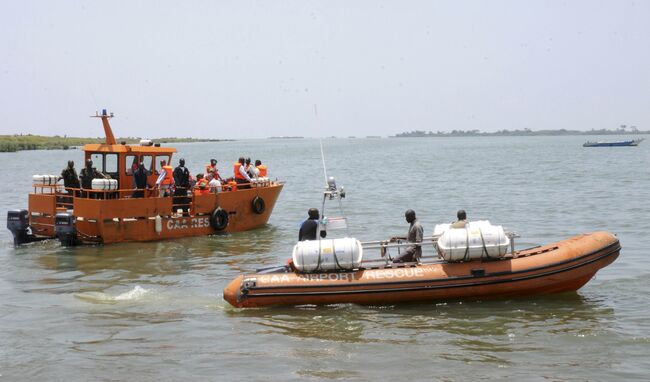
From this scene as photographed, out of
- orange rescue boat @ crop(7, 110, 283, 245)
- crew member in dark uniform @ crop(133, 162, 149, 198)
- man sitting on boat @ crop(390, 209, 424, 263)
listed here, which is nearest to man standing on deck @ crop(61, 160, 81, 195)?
orange rescue boat @ crop(7, 110, 283, 245)

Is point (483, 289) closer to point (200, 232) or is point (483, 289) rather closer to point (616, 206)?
point (200, 232)

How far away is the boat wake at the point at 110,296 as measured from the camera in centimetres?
1279

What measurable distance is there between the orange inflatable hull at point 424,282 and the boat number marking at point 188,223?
7541 millimetres

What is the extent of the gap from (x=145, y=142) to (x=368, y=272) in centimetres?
983

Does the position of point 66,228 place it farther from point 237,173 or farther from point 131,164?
point 237,173

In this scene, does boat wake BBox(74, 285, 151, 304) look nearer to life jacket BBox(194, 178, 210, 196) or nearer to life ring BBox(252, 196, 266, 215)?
life jacket BBox(194, 178, 210, 196)

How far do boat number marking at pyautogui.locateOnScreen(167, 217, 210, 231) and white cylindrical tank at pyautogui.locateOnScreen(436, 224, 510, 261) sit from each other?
9.42 meters

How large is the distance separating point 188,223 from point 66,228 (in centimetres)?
320

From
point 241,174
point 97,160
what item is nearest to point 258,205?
point 241,174

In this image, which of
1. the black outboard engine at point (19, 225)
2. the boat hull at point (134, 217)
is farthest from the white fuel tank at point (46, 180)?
the black outboard engine at point (19, 225)

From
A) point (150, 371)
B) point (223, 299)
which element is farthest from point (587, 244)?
point (150, 371)

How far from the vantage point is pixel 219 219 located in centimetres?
1997

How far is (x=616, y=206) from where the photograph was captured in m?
27.6

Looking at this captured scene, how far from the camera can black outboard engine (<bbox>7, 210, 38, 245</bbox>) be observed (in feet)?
61.3
